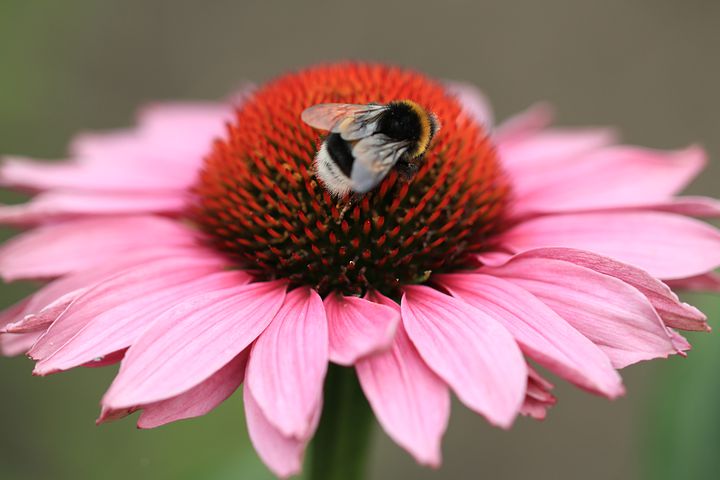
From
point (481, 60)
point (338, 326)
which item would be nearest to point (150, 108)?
point (338, 326)

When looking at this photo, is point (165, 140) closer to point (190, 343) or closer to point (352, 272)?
point (352, 272)

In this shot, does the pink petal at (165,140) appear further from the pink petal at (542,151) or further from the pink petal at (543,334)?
the pink petal at (543,334)

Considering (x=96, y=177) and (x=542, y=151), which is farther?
(x=542, y=151)

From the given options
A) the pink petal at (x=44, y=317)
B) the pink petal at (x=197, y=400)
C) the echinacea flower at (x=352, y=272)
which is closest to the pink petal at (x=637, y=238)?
the echinacea flower at (x=352, y=272)

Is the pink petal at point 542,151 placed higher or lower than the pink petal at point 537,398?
higher

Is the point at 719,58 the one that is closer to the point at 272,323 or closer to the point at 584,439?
the point at 584,439

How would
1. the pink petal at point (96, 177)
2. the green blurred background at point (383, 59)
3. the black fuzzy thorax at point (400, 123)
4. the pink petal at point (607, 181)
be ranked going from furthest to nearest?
the green blurred background at point (383, 59) → the pink petal at point (96, 177) → the pink petal at point (607, 181) → the black fuzzy thorax at point (400, 123)

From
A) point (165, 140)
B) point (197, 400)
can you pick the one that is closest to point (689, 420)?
point (197, 400)
